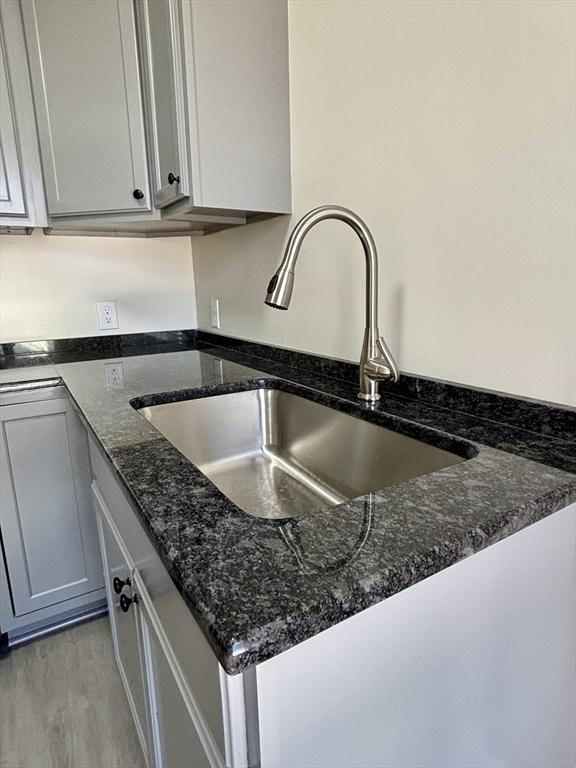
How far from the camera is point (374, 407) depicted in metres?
0.96

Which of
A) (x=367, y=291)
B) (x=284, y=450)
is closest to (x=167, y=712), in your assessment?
(x=284, y=450)

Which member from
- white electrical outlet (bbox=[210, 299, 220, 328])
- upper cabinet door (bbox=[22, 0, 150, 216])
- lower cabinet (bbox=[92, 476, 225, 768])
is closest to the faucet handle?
lower cabinet (bbox=[92, 476, 225, 768])

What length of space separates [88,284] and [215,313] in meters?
0.53

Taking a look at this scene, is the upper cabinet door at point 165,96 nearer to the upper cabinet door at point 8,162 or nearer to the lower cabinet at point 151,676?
the upper cabinet door at point 8,162

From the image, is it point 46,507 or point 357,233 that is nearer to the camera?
point 357,233

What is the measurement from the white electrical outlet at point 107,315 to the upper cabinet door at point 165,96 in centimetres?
70

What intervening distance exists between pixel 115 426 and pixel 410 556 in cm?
62

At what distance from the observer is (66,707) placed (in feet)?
4.19

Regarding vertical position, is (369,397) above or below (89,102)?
below

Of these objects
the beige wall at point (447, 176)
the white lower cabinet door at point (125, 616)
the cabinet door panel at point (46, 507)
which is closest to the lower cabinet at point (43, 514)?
the cabinet door panel at point (46, 507)

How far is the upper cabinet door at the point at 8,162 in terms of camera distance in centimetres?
148

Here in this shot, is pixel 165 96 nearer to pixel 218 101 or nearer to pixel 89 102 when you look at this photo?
pixel 218 101

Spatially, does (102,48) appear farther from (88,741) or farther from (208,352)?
(88,741)

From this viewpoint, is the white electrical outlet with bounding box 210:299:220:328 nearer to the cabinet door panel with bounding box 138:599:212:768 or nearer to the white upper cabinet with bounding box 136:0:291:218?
the white upper cabinet with bounding box 136:0:291:218
